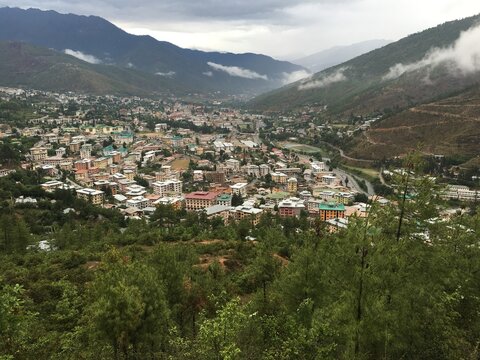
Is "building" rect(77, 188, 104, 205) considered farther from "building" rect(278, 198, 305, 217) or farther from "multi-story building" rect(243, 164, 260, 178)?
"multi-story building" rect(243, 164, 260, 178)

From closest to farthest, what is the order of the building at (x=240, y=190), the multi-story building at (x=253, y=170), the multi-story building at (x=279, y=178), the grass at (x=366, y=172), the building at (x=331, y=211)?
the building at (x=331, y=211) < the building at (x=240, y=190) < the multi-story building at (x=279, y=178) < the grass at (x=366, y=172) < the multi-story building at (x=253, y=170)

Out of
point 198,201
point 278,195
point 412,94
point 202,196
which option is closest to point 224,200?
point 202,196

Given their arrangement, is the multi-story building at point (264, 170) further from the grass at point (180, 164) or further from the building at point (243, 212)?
the building at point (243, 212)

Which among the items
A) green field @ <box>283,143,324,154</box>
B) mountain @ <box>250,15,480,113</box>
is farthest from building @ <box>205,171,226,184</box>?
mountain @ <box>250,15,480,113</box>

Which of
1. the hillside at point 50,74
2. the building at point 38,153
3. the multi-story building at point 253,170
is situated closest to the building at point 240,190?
the multi-story building at point 253,170

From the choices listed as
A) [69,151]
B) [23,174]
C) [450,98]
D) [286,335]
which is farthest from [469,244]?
[450,98]
